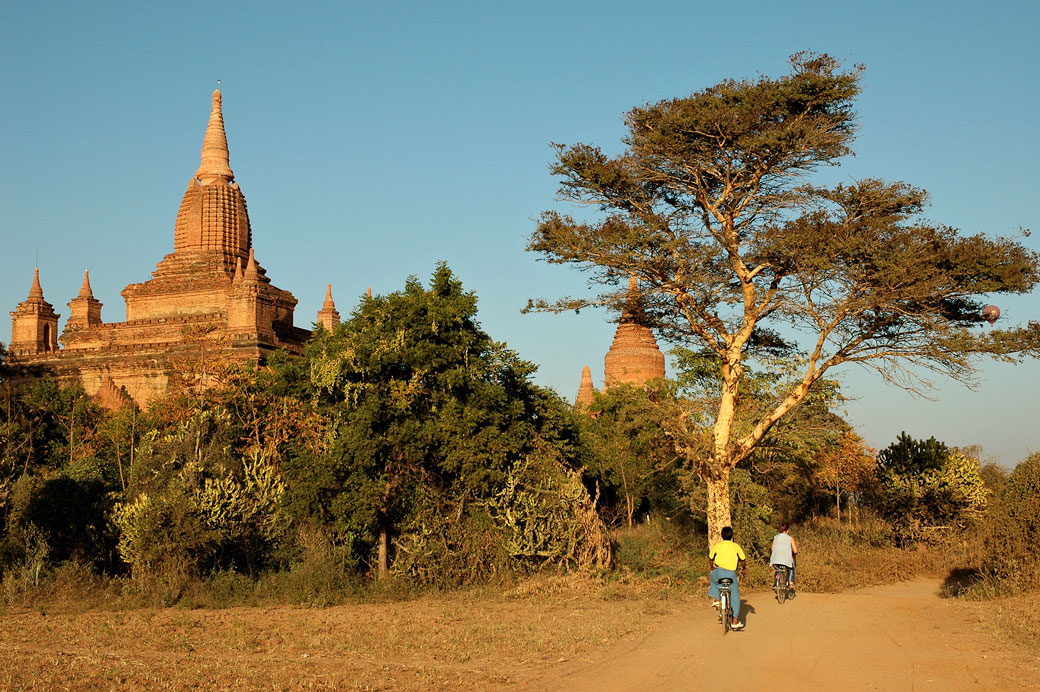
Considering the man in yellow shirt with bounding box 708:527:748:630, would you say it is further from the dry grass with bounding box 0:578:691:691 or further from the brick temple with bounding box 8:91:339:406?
the brick temple with bounding box 8:91:339:406

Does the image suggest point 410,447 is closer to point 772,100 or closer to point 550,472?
point 550,472

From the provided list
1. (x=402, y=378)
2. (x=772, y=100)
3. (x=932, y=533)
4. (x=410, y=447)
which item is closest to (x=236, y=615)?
(x=410, y=447)

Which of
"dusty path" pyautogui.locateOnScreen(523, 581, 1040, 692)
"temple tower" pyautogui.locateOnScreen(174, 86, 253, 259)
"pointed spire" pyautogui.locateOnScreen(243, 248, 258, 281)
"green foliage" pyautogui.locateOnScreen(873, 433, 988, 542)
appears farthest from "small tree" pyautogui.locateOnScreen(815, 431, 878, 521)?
"temple tower" pyautogui.locateOnScreen(174, 86, 253, 259)

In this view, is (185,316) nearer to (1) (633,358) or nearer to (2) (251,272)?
(2) (251,272)

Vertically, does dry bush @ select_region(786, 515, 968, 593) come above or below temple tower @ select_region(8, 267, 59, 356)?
below

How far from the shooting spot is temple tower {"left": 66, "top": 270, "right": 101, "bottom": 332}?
35.5m

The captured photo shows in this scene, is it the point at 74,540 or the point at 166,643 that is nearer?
the point at 166,643

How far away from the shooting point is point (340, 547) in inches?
684

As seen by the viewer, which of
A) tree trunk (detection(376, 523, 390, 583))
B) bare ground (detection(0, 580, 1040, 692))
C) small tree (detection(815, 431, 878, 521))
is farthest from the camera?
small tree (detection(815, 431, 878, 521))

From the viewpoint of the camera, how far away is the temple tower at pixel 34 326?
34.9 m

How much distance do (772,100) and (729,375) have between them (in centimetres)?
459

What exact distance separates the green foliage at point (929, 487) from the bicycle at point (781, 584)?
392 inches

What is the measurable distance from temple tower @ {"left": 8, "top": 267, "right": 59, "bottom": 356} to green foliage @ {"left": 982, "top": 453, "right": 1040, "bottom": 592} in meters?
29.5

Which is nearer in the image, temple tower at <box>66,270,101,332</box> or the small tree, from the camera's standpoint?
the small tree
